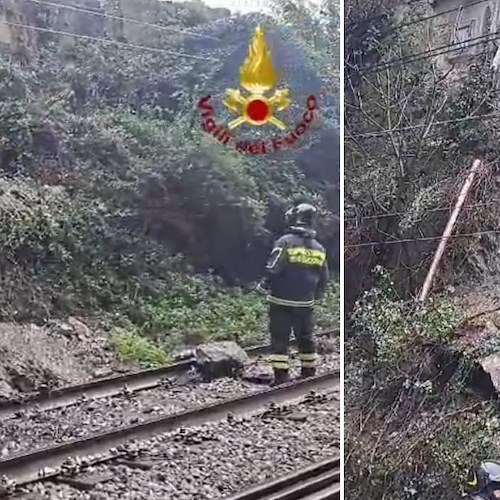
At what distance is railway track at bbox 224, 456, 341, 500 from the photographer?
9.07 feet

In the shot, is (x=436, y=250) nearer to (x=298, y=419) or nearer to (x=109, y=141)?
(x=298, y=419)

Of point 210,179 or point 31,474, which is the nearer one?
point 31,474

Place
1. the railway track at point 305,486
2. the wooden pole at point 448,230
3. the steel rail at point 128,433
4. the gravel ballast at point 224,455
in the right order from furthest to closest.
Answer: the wooden pole at point 448,230
the railway track at point 305,486
the gravel ballast at point 224,455
the steel rail at point 128,433

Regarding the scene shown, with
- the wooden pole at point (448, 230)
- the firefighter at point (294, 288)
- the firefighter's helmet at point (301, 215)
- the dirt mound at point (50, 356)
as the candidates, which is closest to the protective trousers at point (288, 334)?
the firefighter at point (294, 288)

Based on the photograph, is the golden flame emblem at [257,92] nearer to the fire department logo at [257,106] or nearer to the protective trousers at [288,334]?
the fire department logo at [257,106]

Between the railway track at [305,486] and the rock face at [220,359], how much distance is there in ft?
1.19

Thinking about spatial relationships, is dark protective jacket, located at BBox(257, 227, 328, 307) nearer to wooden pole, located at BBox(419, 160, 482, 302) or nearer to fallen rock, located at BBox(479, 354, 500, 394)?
wooden pole, located at BBox(419, 160, 482, 302)

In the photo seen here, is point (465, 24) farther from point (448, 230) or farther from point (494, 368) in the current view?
point (494, 368)

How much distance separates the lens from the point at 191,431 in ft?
9.13

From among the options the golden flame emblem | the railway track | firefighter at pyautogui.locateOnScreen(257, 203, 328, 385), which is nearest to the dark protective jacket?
firefighter at pyautogui.locateOnScreen(257, 203, 328, 385)

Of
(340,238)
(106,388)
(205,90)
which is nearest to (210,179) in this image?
(205,90)

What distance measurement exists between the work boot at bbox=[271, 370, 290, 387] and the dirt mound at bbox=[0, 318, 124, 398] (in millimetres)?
500

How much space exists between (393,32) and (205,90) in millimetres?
671

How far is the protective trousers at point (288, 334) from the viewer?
2.89 meters
